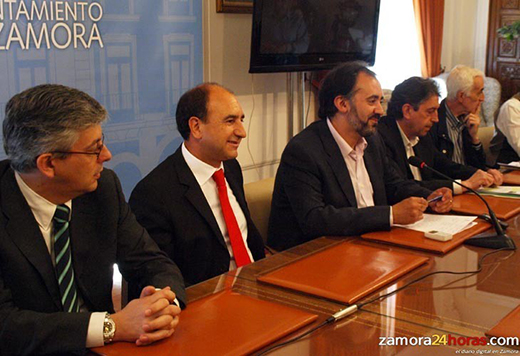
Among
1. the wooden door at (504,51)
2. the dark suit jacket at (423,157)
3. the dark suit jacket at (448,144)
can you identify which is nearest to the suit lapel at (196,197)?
the dark suit jacket at (423,157)

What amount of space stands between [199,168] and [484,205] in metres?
1.22

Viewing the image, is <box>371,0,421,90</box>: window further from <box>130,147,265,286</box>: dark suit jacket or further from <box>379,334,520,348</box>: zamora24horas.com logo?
<box>379,334,520,348</box>: zamora24horas.com logo

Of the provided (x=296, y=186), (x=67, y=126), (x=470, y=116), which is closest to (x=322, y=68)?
(x=470, y=116)

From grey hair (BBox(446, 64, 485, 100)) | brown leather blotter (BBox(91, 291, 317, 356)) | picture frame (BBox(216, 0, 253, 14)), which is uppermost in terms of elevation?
picture frame (BBox(216, 0, 253, 14))

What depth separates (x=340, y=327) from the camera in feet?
5.19

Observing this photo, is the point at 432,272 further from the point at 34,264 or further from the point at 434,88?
the point at 434,88

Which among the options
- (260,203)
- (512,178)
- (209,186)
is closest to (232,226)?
(209,186)

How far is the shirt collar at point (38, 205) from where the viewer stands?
1.70 m

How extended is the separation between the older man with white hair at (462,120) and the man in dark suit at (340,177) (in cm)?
103

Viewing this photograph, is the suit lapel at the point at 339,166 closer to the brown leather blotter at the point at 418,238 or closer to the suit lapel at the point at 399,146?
the brown leather blotter at the point at 418,238

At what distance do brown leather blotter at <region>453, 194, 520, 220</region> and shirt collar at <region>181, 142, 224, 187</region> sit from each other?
103 cm

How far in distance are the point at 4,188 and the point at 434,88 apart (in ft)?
8.20

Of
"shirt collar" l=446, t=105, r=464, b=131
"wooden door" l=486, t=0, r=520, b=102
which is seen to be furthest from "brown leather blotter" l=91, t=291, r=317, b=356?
"wooden door" l=486, t=0, r=520, b=102

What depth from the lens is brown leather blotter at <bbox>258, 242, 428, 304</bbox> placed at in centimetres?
179
